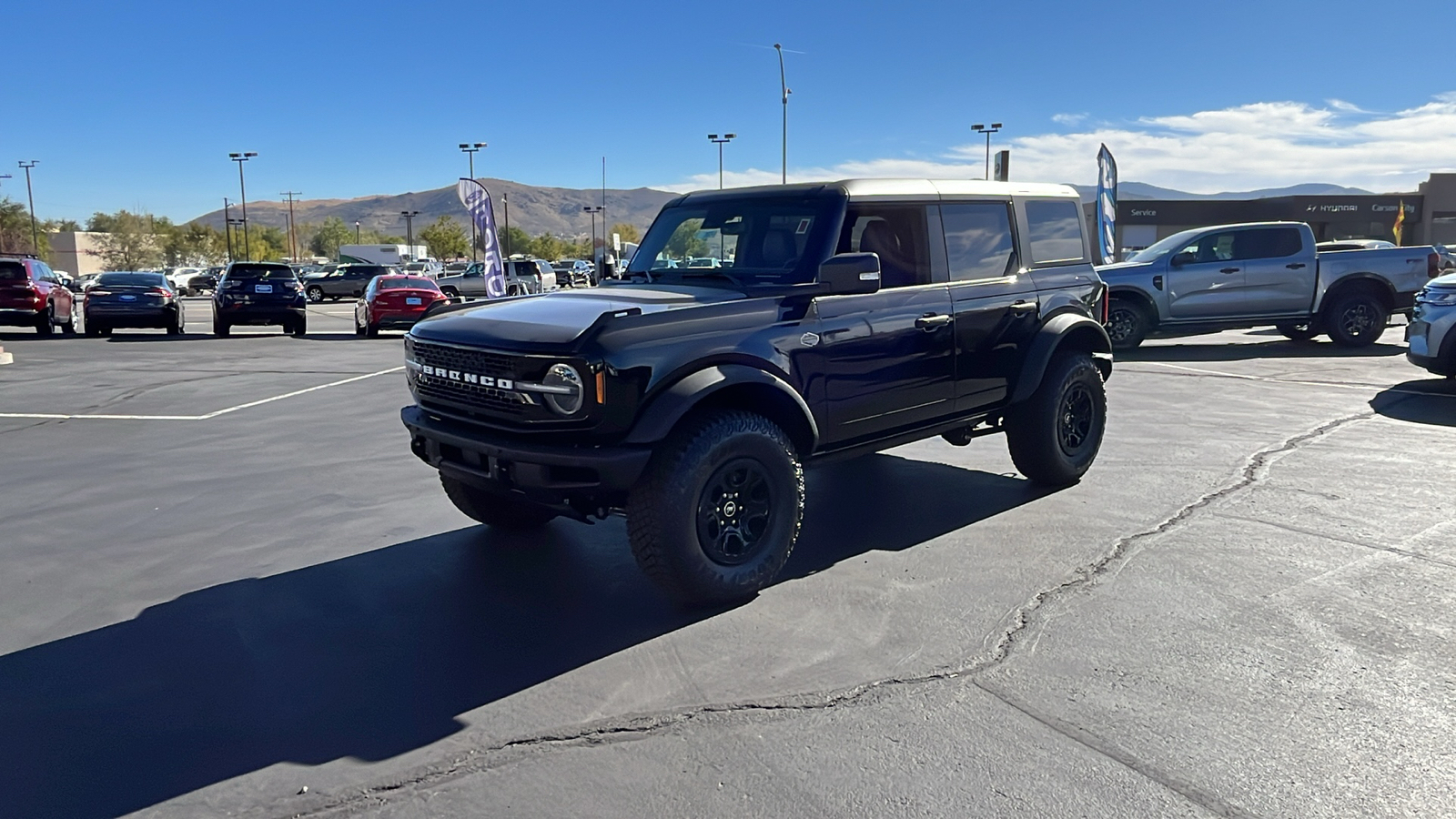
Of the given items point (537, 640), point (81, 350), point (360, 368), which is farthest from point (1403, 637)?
point (81, 350)

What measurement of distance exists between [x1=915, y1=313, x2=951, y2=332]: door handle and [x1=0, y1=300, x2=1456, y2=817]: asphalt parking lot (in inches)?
45.6

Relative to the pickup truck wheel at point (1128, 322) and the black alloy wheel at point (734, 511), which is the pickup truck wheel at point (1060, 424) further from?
the pickup truck wheel at point (1128, 322)

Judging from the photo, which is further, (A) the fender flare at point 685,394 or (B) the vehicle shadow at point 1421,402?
(B) the vehicle shadow at point 1421,402

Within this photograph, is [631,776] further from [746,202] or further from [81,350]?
[81,350]

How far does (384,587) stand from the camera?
195 inches

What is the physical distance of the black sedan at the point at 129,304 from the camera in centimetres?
2108

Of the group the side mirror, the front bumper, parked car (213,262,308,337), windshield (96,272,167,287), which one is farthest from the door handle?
windshield (96,272,167,287)

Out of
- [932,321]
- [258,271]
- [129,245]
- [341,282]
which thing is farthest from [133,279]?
[129,245]

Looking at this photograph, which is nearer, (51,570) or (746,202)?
(51,570)

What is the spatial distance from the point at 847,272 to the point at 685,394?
107 cm

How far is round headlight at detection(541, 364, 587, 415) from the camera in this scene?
4285 millimetres

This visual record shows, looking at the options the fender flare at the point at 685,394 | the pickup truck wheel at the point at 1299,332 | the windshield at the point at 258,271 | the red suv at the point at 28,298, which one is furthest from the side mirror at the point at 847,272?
the red suv at the point at 28,298

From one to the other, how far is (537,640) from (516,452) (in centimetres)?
79

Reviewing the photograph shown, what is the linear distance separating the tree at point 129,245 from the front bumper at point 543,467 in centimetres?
11309
